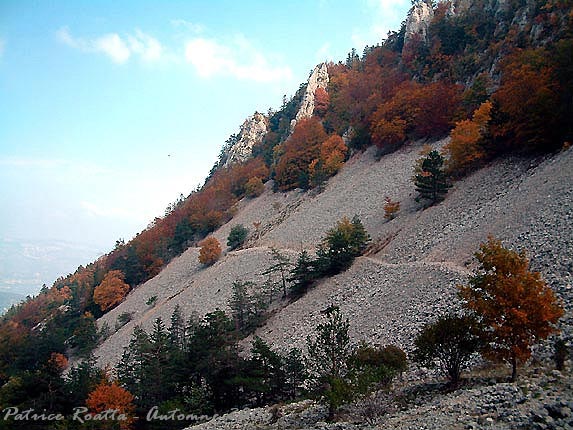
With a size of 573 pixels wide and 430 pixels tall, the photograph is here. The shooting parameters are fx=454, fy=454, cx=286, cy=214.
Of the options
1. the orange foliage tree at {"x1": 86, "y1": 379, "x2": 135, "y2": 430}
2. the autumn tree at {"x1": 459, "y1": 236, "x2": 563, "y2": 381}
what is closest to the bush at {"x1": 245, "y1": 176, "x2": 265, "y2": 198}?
the orange foliage tree at {"x1": 86, "y1": 379, "x2": 135, "y2": 430}

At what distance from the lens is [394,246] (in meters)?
37.7

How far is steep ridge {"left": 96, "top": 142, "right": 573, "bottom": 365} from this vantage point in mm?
25375

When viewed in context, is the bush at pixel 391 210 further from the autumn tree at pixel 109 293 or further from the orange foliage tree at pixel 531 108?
the autumn tree at pixel 109 293

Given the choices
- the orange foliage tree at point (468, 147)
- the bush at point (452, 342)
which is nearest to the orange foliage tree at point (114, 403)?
the bush at point (452, 342)

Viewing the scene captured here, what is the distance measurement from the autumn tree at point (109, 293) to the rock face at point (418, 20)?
65966 mm

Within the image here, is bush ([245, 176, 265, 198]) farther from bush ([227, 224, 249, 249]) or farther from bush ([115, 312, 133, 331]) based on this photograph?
bush ([115, 312, 133, 331])

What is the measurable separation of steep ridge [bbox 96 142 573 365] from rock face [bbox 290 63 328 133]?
32121 mm

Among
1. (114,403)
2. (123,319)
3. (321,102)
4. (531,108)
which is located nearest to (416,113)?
(531,108)

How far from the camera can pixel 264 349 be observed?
24688 mm

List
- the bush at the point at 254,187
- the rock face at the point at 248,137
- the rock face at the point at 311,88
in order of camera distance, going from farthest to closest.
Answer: the rock face at the point at 248,137, the rock face at the point at 311,88, the bush at the point at 254,187

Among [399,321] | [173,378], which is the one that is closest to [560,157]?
[399,321]

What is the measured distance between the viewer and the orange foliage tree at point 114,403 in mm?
25909

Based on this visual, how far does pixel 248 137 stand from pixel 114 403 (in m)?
92.1

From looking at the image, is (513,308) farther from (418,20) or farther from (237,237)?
(418,20)
